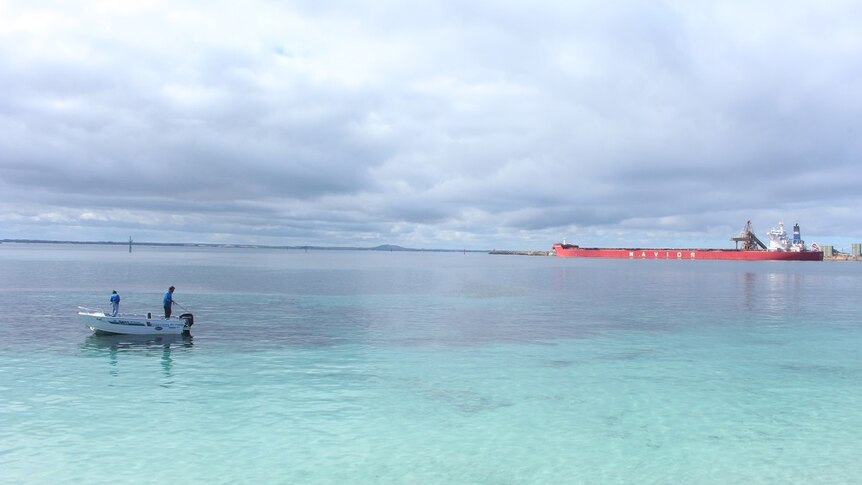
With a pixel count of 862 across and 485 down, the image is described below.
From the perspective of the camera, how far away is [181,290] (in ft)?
247

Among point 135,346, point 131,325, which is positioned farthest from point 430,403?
point 131,325

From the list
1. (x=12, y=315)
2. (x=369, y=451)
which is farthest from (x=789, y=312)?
(x=12, y=315)

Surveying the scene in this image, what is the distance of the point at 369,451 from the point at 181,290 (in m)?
65.3

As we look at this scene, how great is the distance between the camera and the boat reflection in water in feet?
99.3

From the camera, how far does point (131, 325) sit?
3659 cm

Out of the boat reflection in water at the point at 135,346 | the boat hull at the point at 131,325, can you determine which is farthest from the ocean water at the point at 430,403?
the boat hull at the point at 131,325

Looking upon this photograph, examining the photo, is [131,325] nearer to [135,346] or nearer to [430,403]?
[135,346]

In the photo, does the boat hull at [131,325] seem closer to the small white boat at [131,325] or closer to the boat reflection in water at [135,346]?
the small white boat at [131,325]

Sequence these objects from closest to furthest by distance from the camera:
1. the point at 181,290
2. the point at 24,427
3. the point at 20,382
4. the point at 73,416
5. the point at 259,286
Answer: the point at 24,427 → the point at 73,416 → the point at 20,382 → the point at 181,290 → the point at 259,286

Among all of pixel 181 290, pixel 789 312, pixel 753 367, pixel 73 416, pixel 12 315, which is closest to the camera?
pixel 73 416

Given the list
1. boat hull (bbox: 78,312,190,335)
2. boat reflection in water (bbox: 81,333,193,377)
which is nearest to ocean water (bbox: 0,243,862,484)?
boat reflection in water (bbox: 81,333,193,377)

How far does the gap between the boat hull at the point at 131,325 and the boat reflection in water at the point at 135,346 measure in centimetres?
30

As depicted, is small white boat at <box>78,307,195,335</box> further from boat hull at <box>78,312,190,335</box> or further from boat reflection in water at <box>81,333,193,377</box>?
boat reflection in water at <box>81,333,193,377</box>

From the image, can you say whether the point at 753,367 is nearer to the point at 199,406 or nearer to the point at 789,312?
the point at 199,406
